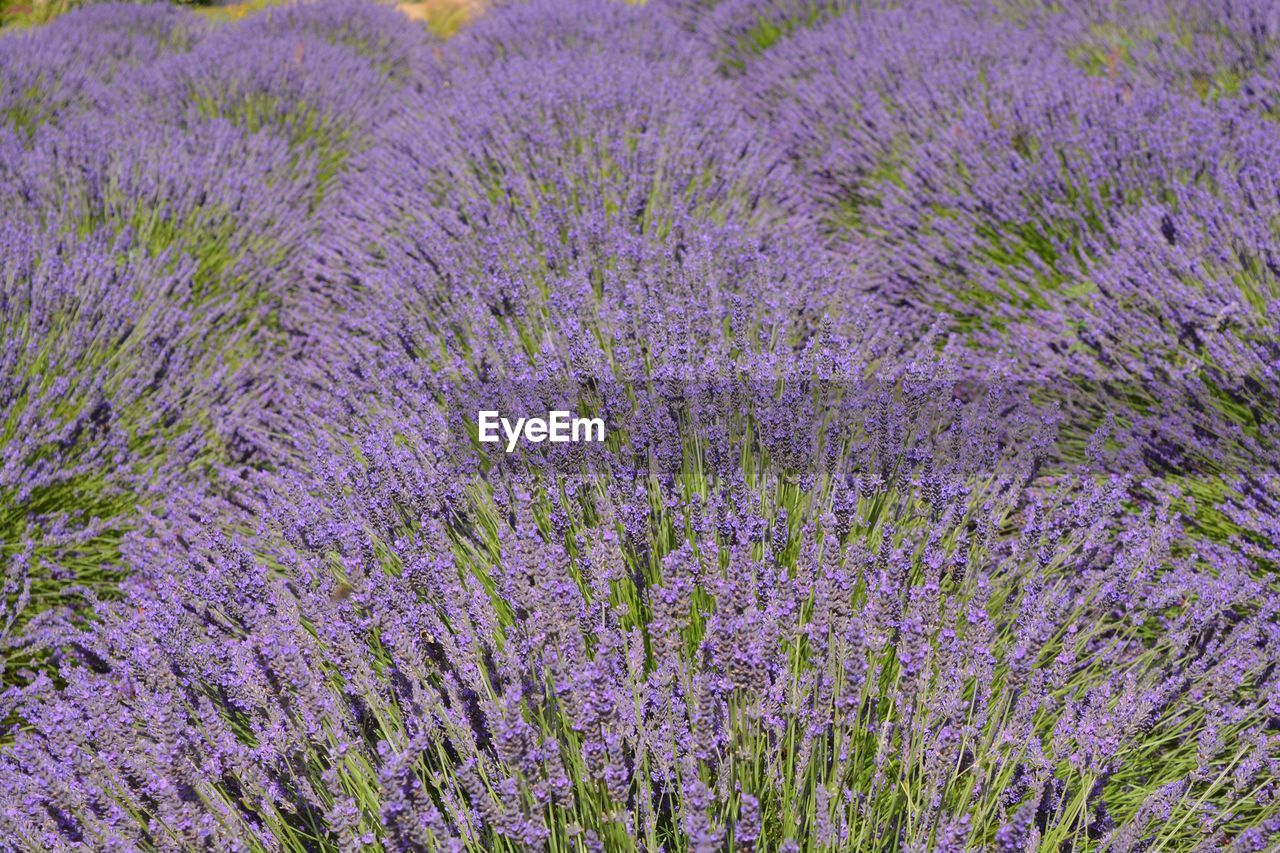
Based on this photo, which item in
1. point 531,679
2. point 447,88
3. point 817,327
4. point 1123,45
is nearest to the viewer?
point 531,679

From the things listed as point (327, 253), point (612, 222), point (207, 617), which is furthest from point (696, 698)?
point (327, 253)

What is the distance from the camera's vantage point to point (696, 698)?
1.33 metres

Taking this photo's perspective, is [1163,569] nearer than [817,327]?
Yes

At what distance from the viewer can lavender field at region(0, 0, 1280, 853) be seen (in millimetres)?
1354

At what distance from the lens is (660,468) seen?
190 cm

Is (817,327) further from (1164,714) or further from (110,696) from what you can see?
(110,696)

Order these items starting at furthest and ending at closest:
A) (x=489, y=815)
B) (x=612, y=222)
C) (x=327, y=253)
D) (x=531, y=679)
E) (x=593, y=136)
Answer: (x=593, y=136) < (x=327, y=253) < (x=612, y=222) < (x=531, y=679) < (x=489, y=815)

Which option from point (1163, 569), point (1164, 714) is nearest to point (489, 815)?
point (1164, 714)

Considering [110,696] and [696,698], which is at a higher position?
[696,698]

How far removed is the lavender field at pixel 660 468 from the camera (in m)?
1.35

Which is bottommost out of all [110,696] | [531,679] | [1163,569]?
[1163,569]

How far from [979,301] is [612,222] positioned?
133cm

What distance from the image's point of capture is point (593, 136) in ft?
12.8

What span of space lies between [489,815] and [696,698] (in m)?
0.34
